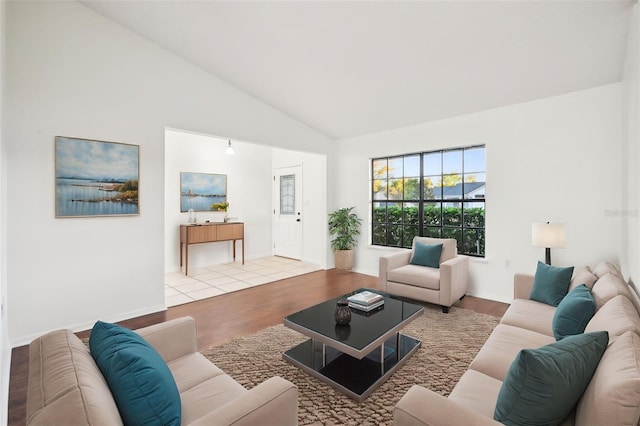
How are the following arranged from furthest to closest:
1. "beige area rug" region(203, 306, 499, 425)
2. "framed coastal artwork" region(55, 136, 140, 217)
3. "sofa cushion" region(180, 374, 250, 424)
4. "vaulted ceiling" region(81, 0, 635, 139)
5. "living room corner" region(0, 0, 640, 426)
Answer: "framed coastal artwork" region(55, 136, 140, 217) < "vaulted ceiling" region(81, 0, 635, 139) < "living room corner" region(0, 0, 640, 426) < "beige area rug" region(203, 306, 499, 425) < "sofa cushion" region(180, 374, 250, 424)

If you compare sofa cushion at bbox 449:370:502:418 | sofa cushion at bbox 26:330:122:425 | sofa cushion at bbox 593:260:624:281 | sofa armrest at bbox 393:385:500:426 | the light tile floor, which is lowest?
the light tile floor

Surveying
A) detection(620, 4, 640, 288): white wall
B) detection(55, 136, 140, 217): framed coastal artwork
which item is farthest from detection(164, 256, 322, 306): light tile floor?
detection(620, 4, 640, 288): white wall

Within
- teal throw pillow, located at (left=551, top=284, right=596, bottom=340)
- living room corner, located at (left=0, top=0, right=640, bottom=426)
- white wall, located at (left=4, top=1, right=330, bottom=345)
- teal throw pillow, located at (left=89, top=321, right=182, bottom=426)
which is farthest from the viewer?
white wall, located at (left=4, top=1, right=330, bottom=345)

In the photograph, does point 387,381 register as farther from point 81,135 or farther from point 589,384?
point 81,135

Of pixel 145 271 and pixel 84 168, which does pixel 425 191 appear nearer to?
pixel 145 271

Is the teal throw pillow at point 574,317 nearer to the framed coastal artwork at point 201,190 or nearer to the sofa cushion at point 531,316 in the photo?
the sofa cushion at point 531,316

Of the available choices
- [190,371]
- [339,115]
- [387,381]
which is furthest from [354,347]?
[339,115]

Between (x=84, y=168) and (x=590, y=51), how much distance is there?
5193mm

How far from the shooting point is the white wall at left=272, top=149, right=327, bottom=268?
612cm

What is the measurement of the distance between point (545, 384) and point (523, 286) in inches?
89.5

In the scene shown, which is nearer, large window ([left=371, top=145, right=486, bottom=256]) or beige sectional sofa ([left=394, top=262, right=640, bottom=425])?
beige sectional sofa ([left=394, top=262, right=640, bottom=425])

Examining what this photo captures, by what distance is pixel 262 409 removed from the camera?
1.15m

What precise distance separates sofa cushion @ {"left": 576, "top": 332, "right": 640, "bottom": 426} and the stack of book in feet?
5.17

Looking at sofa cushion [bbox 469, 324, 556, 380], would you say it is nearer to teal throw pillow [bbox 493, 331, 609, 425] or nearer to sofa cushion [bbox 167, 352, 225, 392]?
teal throw pillow [bbox 493, 331, 609, 425]
